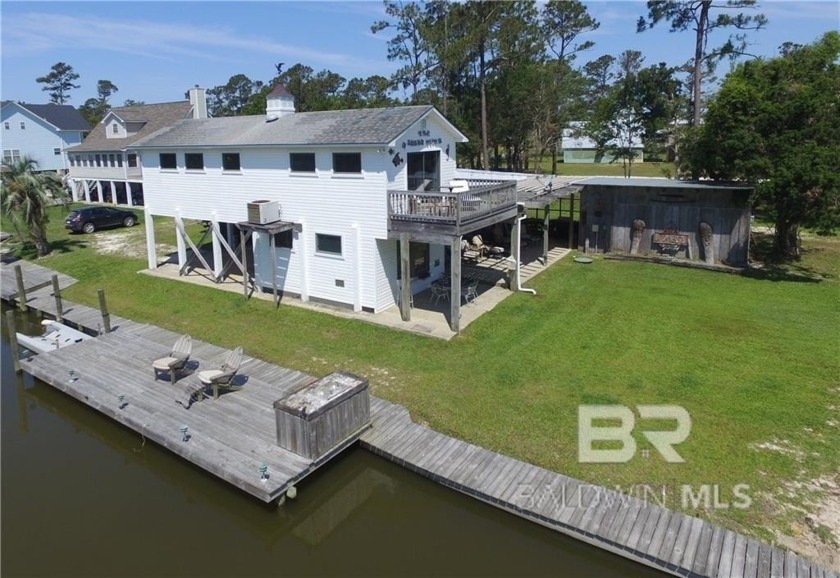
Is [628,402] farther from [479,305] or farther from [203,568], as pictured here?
[203,568]

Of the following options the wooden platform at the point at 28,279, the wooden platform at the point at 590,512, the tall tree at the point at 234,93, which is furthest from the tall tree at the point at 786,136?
the tall tree at the point at 234,93

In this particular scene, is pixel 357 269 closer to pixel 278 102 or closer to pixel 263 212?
pixel 263 212

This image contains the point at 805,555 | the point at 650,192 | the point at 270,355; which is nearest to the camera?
the point at 805,555

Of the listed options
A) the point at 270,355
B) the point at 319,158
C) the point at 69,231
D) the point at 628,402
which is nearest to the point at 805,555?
the point at 628,402

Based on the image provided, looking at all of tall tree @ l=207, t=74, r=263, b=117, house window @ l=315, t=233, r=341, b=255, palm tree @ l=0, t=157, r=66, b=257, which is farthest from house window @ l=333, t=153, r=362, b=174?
tall tree @ l=207, t=74, r=263, b=117

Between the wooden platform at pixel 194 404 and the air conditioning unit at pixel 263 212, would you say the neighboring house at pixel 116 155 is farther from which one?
the wooden platform at pixel 194 404

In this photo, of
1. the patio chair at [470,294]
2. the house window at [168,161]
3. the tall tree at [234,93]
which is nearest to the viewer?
the patio chair at [470,294]

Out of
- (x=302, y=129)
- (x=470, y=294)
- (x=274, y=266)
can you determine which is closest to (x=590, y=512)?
(x=470, y=294)
